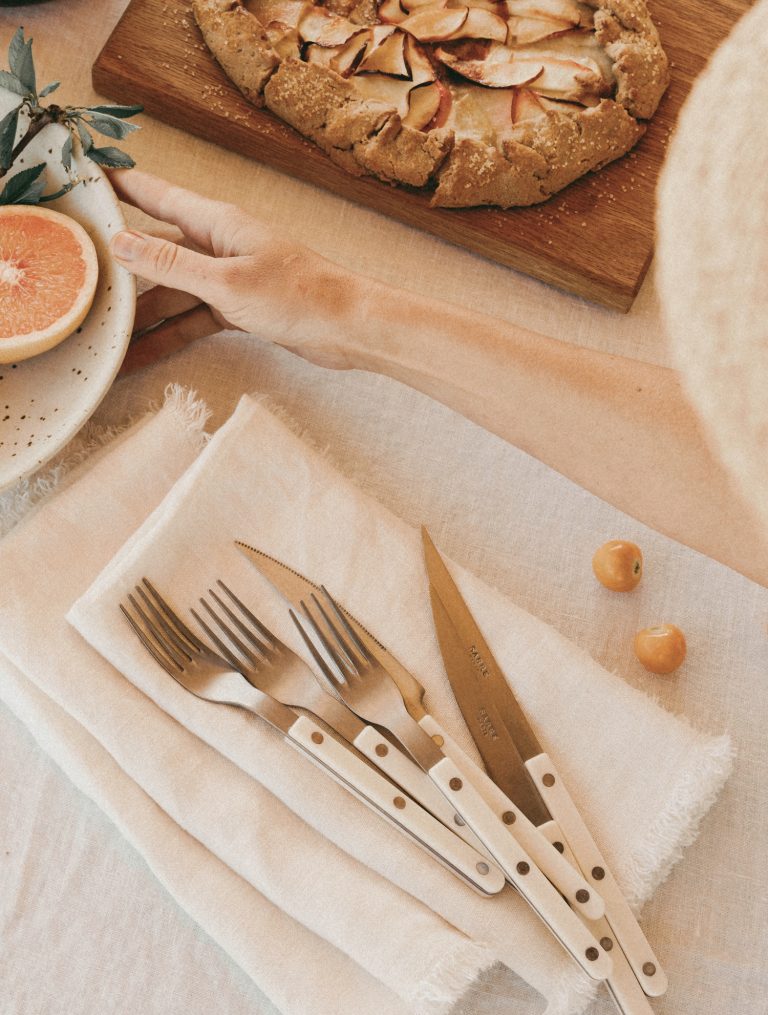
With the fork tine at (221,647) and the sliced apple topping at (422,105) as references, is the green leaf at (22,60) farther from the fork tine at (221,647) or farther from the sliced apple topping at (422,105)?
the fork tine at (221,647)

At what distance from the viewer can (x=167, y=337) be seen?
1021 mm

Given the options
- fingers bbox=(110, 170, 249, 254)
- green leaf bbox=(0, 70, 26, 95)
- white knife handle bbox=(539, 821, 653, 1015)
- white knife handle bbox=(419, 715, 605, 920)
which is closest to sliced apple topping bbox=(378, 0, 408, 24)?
fingers bbox=(110, 170, 249, 254)

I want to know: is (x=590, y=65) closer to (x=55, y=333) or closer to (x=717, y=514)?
(x=717, y=514)

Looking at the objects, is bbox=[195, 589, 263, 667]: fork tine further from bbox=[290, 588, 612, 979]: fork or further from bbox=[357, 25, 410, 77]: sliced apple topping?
bbox=[357, 25, 410, 77]: sliced apple topping

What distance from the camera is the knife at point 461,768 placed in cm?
77

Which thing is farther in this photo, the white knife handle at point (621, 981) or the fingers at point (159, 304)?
the fingers at point (159, 304)

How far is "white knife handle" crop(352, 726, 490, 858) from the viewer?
2.62ft

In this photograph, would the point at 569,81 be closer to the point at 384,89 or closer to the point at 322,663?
the point at 384,89

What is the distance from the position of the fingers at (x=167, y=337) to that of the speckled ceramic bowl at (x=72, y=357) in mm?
92

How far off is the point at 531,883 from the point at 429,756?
0.42ft

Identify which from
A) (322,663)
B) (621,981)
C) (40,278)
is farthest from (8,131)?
(621,981)

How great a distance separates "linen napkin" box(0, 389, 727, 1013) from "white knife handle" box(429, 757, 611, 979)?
4cm

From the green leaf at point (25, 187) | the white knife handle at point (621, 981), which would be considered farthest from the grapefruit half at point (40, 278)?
the white knife handle at point (621, 981)

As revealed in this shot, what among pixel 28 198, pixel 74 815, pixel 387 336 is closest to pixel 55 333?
pixel 28 198
